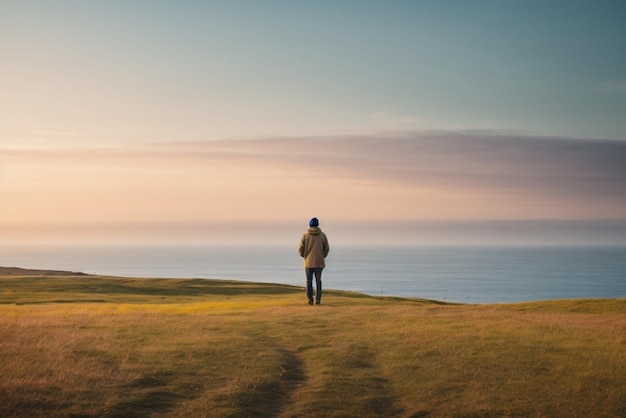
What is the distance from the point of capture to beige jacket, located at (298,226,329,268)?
1253 inches

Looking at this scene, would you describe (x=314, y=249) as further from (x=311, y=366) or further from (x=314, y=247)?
(x=311, y=366)

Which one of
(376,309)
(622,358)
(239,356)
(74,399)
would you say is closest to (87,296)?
(376,309)

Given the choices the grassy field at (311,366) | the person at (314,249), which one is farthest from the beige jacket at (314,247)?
the grassy field at (311,366)

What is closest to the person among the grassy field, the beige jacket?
the beige jacket

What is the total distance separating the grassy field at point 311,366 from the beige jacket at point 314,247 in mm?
5051

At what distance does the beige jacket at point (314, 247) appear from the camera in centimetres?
3183

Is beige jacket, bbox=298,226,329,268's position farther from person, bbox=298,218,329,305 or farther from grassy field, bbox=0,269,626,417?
grassy field, bbox=0,269,626,417

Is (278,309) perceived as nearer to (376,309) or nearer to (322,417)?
(376,309)

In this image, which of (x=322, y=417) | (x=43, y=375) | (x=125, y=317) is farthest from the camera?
(x=125, y=317)

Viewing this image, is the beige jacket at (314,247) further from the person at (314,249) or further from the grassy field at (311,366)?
the grassy field at (311,366)

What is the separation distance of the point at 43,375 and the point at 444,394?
9343mm

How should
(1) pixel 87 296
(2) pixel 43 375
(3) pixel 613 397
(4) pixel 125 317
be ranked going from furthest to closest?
(1) pixel 87 296, (4) pixel 125 317, (2) pixel 43 375, (3) pixel 613 397

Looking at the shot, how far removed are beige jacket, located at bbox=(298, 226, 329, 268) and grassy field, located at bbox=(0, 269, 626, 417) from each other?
199 inches

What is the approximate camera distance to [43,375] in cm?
1559
